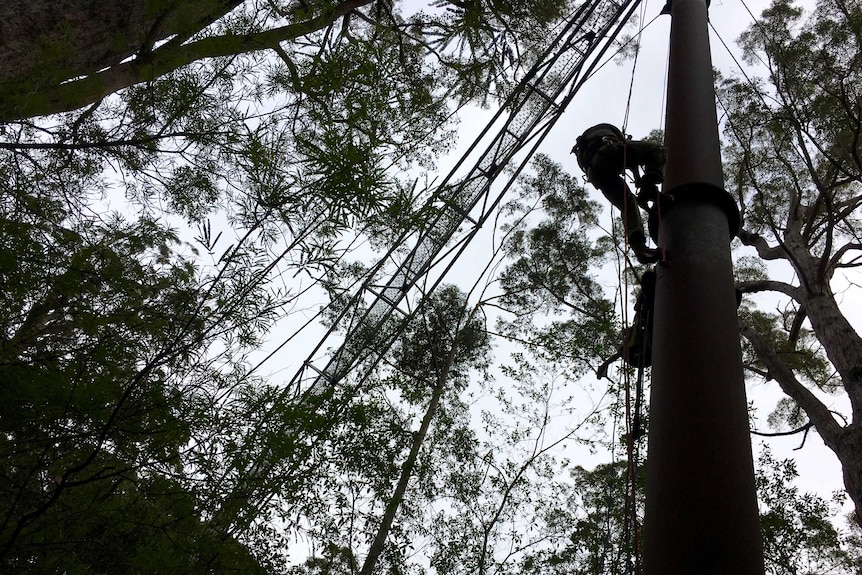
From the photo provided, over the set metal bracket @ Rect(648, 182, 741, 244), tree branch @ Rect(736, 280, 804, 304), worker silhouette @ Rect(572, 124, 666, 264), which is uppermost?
tree branch @ Rect(736, 280, 804, 304)

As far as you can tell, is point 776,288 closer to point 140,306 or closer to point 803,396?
point 803,396

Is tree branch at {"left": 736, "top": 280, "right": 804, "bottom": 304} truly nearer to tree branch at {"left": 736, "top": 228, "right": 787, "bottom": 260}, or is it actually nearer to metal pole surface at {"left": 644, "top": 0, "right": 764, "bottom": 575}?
tree branch at {"left": 736, "top": 228, "right": 787, "bottom": 260}

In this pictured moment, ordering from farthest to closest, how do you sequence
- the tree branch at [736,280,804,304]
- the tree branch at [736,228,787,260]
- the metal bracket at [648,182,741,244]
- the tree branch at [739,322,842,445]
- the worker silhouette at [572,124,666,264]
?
1. the tree branch at [736,228,787,260]
2. the tree branch at [736,280,804,304]
3. the tree branch at [739,322,842,445]
4. the worker silhouette at [572,124,666,264]
5. the metal bracket at [648,182,741,244]

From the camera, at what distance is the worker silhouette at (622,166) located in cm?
206

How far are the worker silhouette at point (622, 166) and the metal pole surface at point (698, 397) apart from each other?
21 centimetres

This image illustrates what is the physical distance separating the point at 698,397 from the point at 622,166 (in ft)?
4.03

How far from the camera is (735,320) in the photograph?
140cm

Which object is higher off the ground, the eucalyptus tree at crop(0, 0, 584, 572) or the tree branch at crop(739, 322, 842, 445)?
the tree branch at crop(739, 322, 842, 445)

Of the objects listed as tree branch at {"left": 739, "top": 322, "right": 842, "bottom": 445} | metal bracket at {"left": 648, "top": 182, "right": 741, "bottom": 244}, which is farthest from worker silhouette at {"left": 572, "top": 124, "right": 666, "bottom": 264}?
tree branch at {"left": 739, "top": 322, "right": 842, "bottom": 445}

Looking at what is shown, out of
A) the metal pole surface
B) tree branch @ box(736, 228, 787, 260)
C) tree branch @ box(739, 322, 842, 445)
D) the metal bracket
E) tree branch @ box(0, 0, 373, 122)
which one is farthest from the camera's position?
tree branch @ box(736, 228, 787, 260)

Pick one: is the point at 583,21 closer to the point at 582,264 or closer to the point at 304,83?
the point at 304,83

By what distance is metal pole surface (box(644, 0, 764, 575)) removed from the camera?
1055 mm

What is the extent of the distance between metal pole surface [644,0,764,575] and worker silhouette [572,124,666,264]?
213 millimetres

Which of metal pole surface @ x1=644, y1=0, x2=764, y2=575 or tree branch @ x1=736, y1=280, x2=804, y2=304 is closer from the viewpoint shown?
metal pole surface @ x1=644, y1=0, x2=764, y2=575
